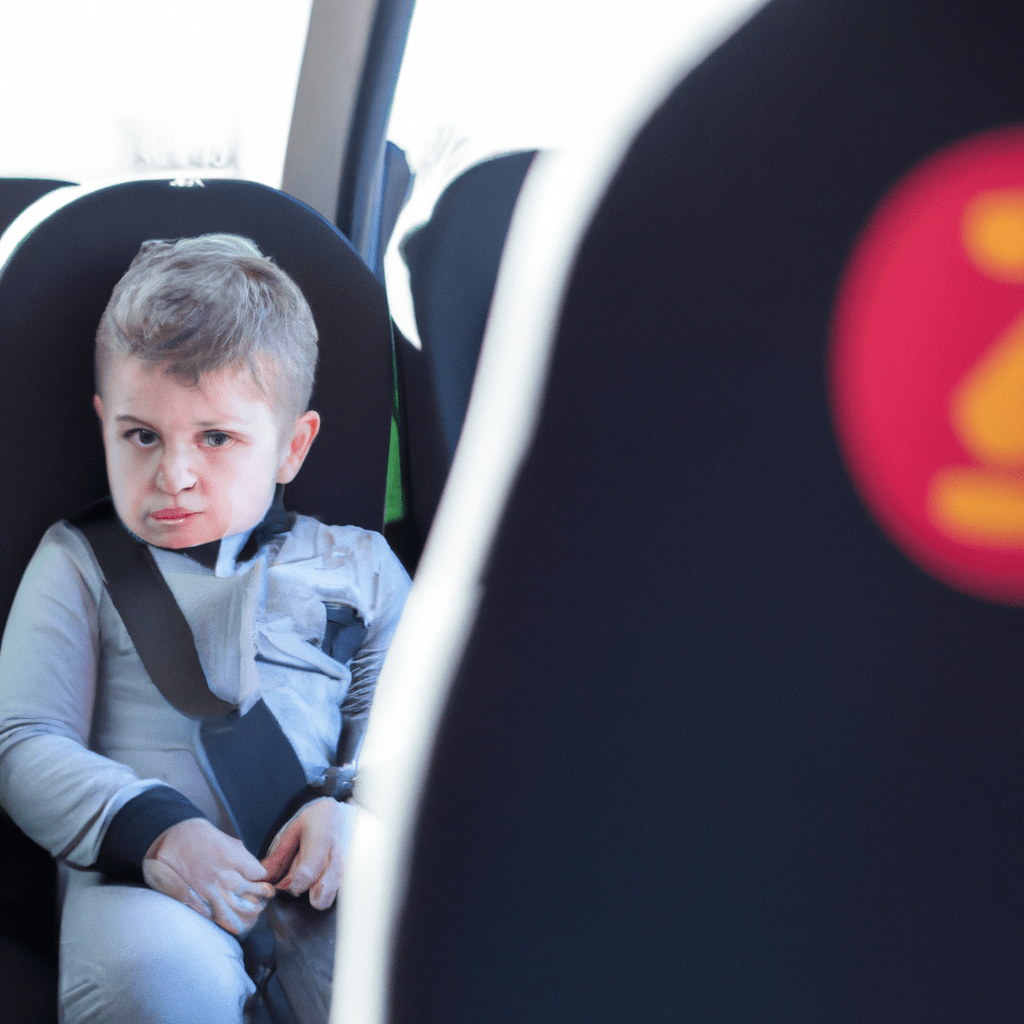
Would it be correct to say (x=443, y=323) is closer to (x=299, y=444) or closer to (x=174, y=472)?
(x=299, y=444)

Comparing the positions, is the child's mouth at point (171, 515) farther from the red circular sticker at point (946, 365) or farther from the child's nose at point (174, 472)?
the red circular sticker at point (946, 365)

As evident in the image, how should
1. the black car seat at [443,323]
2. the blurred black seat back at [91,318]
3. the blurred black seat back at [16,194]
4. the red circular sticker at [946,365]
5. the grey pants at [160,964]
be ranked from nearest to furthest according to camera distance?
the red circular sticker at [946,365] → the grey pants at [160,964] → the blurred black seat back at [91,318] → the black car seat at [443,323] → the blurred black seat back at [16,194]

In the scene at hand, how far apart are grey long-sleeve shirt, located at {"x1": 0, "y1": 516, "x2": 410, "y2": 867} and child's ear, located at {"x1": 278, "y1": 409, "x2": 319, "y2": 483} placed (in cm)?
6

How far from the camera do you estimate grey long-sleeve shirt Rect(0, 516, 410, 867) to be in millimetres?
778

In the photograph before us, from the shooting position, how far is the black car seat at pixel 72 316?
2.83ft

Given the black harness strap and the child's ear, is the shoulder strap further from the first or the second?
the child's ear

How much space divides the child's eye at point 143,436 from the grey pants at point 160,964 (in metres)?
0.36

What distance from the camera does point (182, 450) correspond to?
2.78 feet

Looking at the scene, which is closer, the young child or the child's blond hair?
the young child

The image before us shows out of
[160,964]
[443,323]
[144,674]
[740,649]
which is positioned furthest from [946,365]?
[443,323]

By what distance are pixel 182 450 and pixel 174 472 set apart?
2cm

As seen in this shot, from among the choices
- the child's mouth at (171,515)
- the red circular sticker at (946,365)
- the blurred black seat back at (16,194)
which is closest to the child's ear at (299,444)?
the child's mouth at (171,515)

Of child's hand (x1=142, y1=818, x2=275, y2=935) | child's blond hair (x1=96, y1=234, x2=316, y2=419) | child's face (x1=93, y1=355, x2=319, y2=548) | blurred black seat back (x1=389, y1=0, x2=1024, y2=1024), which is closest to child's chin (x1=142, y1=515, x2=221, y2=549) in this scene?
child's face (x1=93, y1=355, x2=319, y2=548)

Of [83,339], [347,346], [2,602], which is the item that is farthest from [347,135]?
[2,602]
